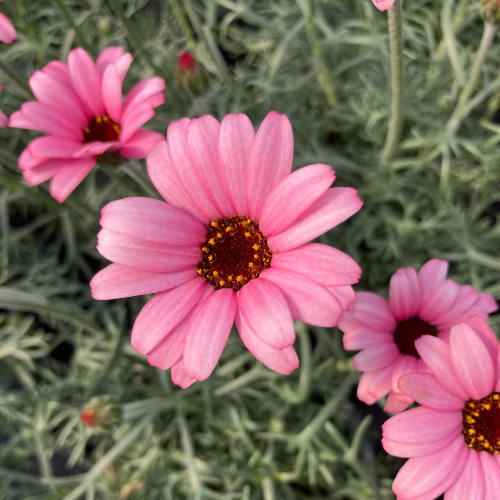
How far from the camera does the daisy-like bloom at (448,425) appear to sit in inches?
35.6

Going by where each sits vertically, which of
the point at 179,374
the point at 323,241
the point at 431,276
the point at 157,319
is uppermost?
the point at 157,319

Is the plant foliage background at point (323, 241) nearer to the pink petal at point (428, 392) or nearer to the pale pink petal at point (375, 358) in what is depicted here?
the pale pink petal at point (375, 358)

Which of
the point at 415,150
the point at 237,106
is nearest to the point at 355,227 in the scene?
the point at 415,150

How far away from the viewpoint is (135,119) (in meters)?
1.11

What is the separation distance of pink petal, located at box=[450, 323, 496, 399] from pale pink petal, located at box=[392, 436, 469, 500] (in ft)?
0.49

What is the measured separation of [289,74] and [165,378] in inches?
56.5

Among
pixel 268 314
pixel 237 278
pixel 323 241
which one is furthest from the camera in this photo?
pixel 323 241

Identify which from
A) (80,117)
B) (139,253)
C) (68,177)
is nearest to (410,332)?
(139,253)

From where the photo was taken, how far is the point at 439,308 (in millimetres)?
1136

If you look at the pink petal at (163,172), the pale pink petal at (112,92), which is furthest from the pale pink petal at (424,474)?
the pale pink petal at (112,92)

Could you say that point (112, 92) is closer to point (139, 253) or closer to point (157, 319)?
point (139, 253)

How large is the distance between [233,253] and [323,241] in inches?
29.0

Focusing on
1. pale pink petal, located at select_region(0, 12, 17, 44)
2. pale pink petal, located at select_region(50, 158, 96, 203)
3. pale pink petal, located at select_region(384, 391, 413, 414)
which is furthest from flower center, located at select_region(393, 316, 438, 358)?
pale pink petal, located at select_region(0, 12, 17, 44)

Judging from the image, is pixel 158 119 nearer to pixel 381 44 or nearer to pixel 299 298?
pixel 381 44
